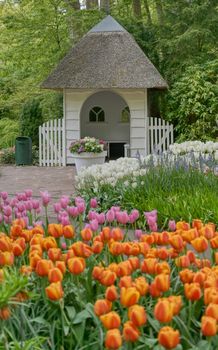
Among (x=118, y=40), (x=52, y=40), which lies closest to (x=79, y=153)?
(x=118, y=40)

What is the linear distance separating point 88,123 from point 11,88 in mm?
7752

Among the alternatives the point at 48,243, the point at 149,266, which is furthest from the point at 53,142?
the point at 149,266

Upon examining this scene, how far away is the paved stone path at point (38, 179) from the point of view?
1053 cm

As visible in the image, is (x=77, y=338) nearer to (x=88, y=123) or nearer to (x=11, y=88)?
(x=88, y=123)

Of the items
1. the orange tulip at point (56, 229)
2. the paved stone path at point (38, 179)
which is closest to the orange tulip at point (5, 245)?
the orange tulip at point (56, 229)

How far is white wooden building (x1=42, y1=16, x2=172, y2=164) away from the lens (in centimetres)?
1462

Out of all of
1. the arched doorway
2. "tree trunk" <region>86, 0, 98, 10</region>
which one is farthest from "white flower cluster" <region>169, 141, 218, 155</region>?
"tree trunk" <region>86, 0, 98, 10</region>

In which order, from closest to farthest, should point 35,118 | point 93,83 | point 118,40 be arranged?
point 93,83, point 118,40, point 35,118

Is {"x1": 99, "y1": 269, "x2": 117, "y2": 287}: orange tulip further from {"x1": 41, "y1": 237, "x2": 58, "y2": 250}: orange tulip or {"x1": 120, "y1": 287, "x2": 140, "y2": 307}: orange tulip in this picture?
{"x1": 41, "y1": 237, "x2": 58, "y2": 250}: orange tulip

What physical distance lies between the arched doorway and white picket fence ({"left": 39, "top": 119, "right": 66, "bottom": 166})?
1.73 m

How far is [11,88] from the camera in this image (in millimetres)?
24047

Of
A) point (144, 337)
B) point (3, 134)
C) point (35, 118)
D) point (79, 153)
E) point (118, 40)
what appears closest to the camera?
point (144, 337)

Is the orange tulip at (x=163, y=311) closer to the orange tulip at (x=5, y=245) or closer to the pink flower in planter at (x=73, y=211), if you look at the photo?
the orange tulip at (x=5, y=245)

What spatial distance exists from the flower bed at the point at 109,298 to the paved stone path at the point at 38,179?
21.7 feet
